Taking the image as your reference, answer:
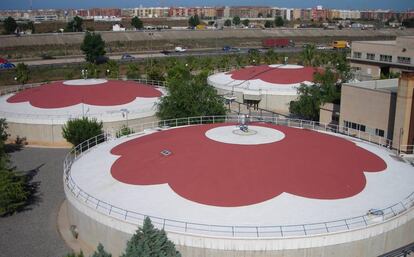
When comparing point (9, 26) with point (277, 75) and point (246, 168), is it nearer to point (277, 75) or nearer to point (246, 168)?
point (277, 75)

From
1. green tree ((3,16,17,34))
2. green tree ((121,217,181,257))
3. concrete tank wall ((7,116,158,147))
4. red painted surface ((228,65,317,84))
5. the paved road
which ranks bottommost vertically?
the paved road

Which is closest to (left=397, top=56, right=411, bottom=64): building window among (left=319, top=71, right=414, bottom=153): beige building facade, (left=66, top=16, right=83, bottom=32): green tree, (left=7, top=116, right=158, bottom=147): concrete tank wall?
(left=319, top=71, right=414, bottom=153): beige building facade

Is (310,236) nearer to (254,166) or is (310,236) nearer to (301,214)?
(301,214)

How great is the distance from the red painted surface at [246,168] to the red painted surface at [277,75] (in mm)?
33628

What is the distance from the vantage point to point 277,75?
6662 centimetres

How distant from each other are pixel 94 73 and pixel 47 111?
3210 centimetres

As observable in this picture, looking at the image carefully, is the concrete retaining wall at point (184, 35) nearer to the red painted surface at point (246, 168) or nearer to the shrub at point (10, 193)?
the shrub at point (10, 193)

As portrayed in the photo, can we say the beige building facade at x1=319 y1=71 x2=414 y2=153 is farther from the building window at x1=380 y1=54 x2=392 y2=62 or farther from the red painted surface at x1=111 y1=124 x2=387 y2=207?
the building window at x1=380 y1=54 x2=392 y2=62

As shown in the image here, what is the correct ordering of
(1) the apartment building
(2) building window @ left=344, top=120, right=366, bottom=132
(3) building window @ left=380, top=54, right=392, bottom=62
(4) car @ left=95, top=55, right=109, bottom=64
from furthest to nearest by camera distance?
1. (4) car @ left=95, top=55, right=109, bottom=64
2. (3) building window @ left=380, top=54, right=392, bottom=62
3. (1) the apartment building
4. (2) building window @ left=344, top=120, right=366, bottom=132

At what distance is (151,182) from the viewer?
2605cm

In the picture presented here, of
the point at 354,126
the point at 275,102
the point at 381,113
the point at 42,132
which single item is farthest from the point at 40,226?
the point at 275,102

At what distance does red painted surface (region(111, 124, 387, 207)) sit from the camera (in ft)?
80.1

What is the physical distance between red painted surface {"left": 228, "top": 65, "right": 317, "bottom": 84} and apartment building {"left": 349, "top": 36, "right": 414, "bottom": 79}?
12059 millimetres

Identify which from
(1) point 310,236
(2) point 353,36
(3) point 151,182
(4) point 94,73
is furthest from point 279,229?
(2) point 353,36
